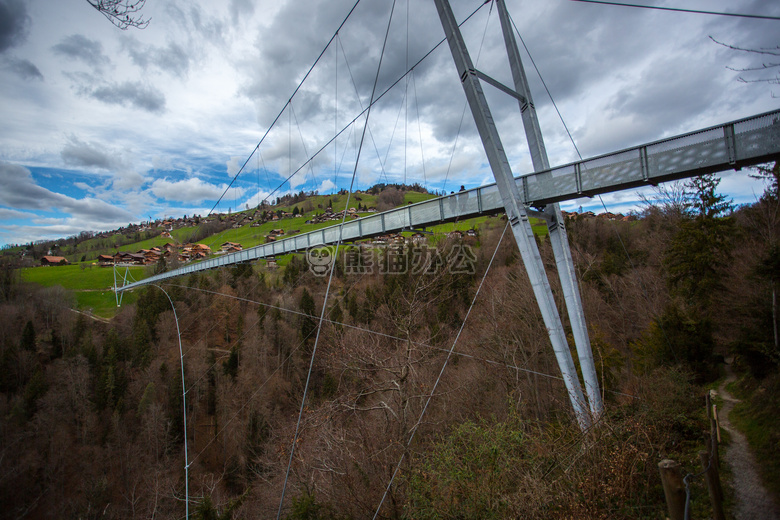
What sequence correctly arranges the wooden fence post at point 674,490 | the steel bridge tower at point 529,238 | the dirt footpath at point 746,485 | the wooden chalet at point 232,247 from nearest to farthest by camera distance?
the wooden fence post at point 674,490 → the dirt footpath at point 746,485 → the steel bridge tower at point 529,238 → the wooden chalet at point 232,247

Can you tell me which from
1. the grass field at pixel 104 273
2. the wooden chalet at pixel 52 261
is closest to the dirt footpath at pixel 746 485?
the grass field at pixel 104 273

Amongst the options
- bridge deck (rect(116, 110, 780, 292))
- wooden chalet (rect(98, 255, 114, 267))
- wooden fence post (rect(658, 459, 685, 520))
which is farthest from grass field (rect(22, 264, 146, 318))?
wooden fence post (rect(658, 459, 685, 520))

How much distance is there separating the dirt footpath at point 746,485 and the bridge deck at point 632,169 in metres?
5.06

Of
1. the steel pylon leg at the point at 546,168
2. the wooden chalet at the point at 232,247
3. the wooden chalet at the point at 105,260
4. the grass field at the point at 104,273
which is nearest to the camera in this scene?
the steel pylon leg at the point at 546,168

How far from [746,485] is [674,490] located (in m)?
4.87

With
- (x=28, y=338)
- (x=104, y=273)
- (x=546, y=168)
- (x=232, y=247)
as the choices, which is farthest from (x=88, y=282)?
(x=546, y=168)

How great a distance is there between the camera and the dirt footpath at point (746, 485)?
4.70 m

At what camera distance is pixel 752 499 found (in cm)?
503

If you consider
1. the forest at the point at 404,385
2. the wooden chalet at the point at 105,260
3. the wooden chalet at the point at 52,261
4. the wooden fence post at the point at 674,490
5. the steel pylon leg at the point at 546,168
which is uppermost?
the wooden chalet at the point at 52,261

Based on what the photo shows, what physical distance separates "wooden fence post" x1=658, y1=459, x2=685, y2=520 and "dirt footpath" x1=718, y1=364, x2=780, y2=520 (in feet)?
11.5

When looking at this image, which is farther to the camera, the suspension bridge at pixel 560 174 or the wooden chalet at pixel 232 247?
the wooden chalet at pixel 232 247

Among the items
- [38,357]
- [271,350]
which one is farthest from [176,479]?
[38,357]

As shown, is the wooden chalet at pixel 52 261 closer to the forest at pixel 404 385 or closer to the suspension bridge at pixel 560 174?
the forest at pixel 404 385

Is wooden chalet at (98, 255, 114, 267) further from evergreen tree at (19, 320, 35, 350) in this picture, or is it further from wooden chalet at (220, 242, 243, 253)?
wooden chalet at (220, 242, 243, 253)
